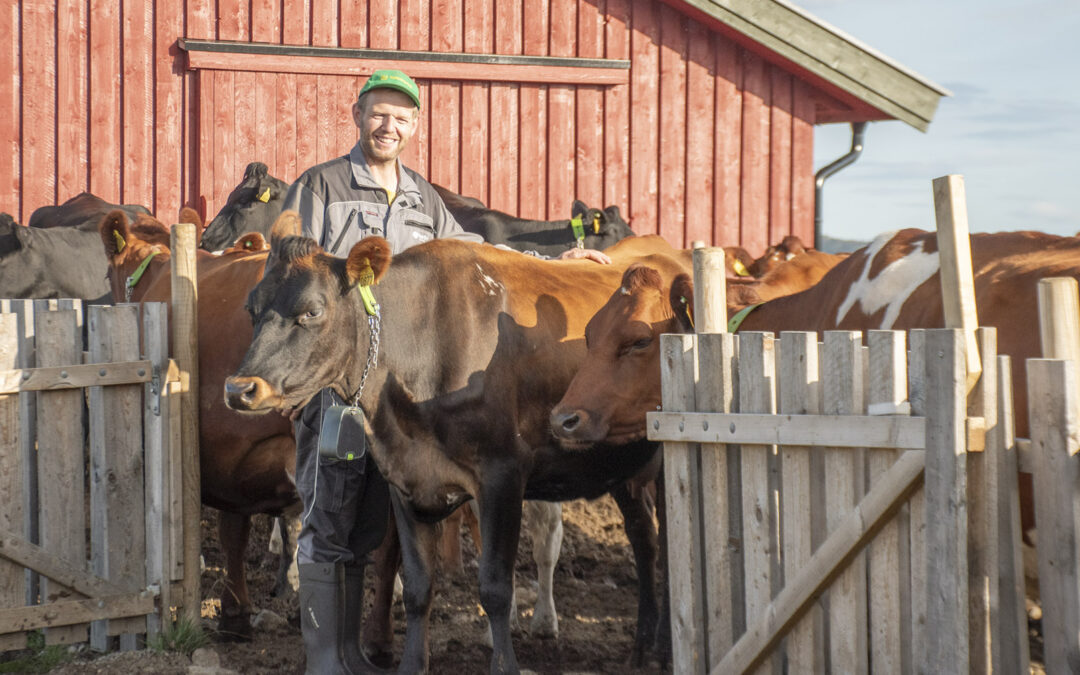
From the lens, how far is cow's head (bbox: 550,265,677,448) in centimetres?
467

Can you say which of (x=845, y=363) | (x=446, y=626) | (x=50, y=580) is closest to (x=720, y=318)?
(x=845, y=363)

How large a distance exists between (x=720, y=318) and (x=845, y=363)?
0.58m

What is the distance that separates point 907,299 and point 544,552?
2559 mm

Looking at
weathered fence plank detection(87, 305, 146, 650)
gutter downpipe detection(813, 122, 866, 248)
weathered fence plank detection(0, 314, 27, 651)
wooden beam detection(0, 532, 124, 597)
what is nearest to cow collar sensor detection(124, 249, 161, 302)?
weathered fence plank detection(87, 305, 146, 650)

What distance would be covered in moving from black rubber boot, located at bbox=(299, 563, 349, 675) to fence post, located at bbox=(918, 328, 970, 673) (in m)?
2.50

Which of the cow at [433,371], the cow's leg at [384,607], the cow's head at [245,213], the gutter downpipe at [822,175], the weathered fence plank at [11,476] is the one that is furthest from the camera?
the gutter downpipe at [822,175]

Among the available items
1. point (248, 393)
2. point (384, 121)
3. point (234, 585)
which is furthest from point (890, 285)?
point (234, 585)

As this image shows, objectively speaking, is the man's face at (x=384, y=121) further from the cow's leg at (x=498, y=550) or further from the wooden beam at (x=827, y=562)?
the wooden beam at (x=827, y=562)

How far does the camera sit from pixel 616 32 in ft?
36.2

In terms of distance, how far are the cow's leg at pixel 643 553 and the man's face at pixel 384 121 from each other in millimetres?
2004

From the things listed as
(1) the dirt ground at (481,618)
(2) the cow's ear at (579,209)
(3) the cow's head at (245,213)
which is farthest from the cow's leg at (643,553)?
(3) the cow's head at (245,213)

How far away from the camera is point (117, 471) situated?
5.43 meters

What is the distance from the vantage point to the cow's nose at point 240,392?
13.5 feet

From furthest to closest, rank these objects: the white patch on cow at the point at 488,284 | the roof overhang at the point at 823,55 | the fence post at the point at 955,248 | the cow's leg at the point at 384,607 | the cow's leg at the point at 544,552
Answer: the roof overhang at the point at 823,55
the cow's leg at the point at 544,552
the cow's leg at the point at 384,607
the white patch on cow at the point at 488,284
the fence post at the point at 955,248
